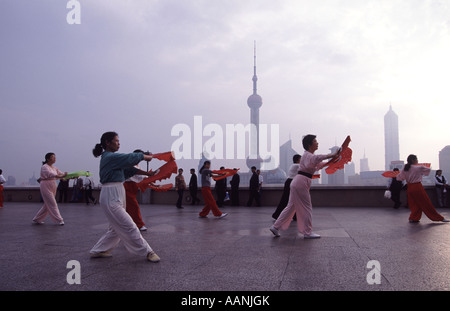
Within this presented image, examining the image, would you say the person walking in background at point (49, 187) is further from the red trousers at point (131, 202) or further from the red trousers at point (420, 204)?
the red trousers at point (420, 204)

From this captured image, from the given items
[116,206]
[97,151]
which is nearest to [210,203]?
[97,151]

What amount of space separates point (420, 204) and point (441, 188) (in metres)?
7.76

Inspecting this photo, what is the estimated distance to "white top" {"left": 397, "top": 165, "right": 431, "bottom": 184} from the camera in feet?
30.6

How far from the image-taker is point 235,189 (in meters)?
18.3

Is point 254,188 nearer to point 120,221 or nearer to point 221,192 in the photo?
point 221,192

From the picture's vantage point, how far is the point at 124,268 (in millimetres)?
4254

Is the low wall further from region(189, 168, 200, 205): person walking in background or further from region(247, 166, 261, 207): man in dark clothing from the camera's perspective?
region(247, 166, 261, 207): man in dark clothing

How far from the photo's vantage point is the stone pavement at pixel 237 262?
351cm

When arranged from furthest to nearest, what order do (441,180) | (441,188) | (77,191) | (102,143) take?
1. (77,191)
2. (441,188)
3. (441,180)
4. (102,143)

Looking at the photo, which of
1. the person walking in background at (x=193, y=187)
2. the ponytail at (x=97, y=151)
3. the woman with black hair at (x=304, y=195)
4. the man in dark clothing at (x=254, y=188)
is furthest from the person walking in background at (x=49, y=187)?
the man in dark clothing at (x=254, y=188)
